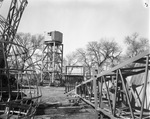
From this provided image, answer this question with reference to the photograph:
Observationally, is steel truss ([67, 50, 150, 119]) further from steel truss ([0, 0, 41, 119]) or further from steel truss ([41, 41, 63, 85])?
steel truss ([41, 41, 63, 85])

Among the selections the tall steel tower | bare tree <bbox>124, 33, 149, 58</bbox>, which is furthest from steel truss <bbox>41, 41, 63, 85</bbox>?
bare tree <bbox>124, 33, 149, 58</bbox>

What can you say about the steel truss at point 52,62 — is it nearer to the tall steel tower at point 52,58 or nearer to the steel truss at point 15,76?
the tall steel tower at point 52,58

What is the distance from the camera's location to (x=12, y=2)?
12938 mm

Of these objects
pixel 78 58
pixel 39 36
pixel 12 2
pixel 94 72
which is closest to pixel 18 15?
pixel 12 2

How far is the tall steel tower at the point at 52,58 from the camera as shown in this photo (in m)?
29.4

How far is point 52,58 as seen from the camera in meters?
30.8

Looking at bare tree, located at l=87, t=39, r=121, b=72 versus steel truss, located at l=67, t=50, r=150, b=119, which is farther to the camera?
bare tree, located at l=87, t=39, r=121, b=72

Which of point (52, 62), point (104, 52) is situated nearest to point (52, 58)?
point (52, 62)

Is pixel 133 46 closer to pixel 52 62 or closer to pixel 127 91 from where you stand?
pixel 52 62

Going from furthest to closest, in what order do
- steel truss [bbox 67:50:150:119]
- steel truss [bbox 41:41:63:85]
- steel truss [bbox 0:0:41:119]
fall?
1. steel truss [bbox 41:41:63:85]
2. steel truss [bbox 0:0:41:119]
3. steel truss [bbox 67:50:150:119]

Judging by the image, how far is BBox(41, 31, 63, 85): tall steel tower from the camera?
29438mm

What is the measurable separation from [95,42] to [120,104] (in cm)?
4060

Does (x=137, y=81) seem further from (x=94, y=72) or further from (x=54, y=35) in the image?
(x=54, y=35)

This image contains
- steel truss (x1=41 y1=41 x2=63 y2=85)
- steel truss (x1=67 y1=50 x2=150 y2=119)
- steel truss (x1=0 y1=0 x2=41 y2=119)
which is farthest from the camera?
steel truss (x1=41 y1=41 x2=63 y2=85)
